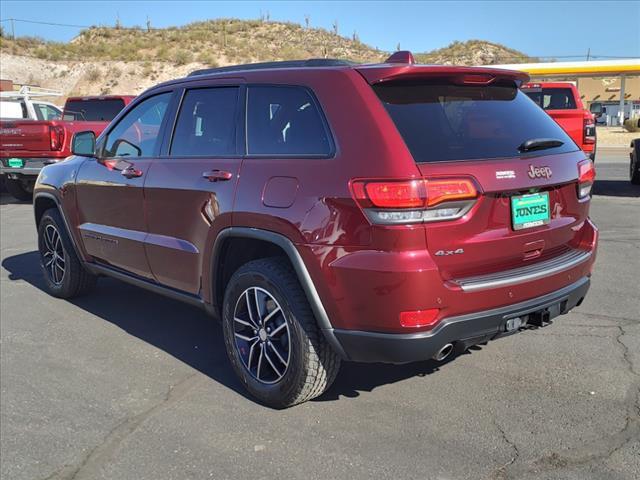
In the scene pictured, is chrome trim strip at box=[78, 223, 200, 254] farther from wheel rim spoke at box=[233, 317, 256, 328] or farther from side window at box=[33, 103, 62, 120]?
side window at box=[33, 103, 62, 120]

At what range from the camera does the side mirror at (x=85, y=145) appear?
519 cm

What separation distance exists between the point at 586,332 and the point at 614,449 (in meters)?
1.71

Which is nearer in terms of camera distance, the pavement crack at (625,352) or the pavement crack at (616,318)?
the pavement crack at (625,352)

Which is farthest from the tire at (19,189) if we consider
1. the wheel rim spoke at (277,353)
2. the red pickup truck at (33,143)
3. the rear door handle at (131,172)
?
the wheel rim spoke at (277,353)

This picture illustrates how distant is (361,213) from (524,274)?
3.19ft

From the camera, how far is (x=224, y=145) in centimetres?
383

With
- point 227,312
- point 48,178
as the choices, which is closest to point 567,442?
point 227,312

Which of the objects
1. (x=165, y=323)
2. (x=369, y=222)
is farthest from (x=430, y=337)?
(x=165, y=323)

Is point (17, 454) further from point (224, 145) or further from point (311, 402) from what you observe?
point (224, 145)

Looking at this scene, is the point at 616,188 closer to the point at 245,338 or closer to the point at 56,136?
the point at 56,136

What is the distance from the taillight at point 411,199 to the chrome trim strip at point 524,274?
14.0 inches

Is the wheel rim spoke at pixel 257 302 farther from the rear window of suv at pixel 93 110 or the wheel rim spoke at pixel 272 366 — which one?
the rear window of suv at pixel 93 110

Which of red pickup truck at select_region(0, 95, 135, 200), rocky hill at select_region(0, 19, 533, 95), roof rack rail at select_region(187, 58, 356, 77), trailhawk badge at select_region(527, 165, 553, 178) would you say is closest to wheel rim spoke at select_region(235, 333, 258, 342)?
roof rack rail at select_region(187, 58, 356, 77)

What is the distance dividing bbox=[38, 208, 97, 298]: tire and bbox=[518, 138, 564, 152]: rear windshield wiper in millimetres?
4071
